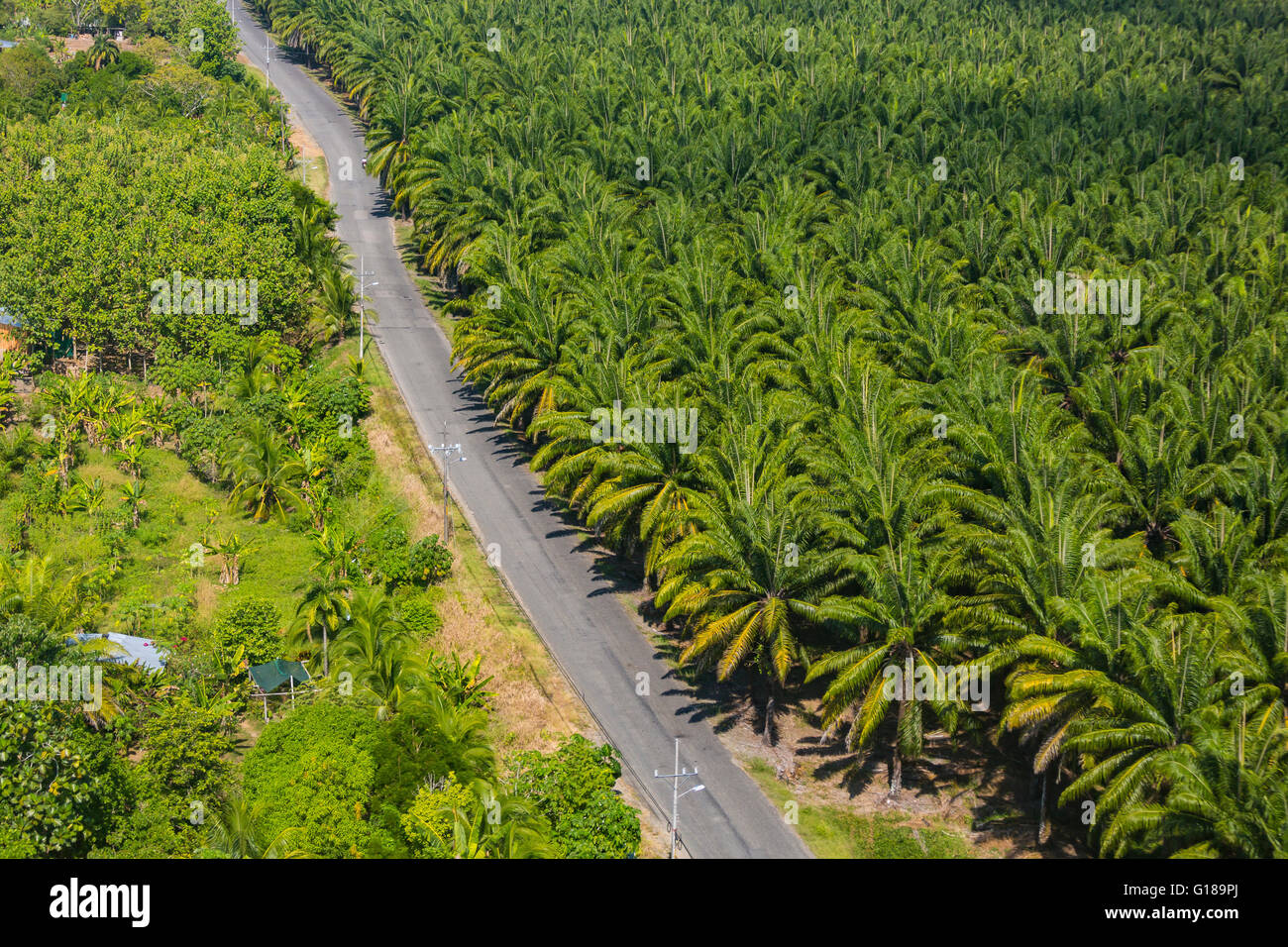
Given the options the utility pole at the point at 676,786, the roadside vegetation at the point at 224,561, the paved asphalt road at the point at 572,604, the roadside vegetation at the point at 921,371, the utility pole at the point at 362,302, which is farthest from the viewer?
the utility pole at the point at 362,302

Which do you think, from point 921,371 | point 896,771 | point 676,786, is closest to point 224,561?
point 676,786

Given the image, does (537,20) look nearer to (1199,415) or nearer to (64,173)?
(64,173)

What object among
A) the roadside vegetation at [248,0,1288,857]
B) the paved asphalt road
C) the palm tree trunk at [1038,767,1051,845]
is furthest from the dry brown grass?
the palm tree trunk at [1038,767,1051,845]

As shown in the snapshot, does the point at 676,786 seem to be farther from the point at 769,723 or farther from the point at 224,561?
the point at 224,561

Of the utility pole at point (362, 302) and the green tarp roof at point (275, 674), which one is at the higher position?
the utility pole at point (362, 302)

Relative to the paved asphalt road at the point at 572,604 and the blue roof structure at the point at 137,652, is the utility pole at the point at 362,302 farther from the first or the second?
the blue roof structure at the point at 137,652

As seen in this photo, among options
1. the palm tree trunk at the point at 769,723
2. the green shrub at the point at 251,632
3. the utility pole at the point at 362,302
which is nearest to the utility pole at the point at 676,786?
the palm tree trunk at the point at 769,723

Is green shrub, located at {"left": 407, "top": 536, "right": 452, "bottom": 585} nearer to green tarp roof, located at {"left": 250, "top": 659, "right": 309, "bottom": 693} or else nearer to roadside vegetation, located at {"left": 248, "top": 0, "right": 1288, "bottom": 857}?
roadside vegetation, located at {"left": 248, "top": 0, "right": 1288, "bottom": 857}
